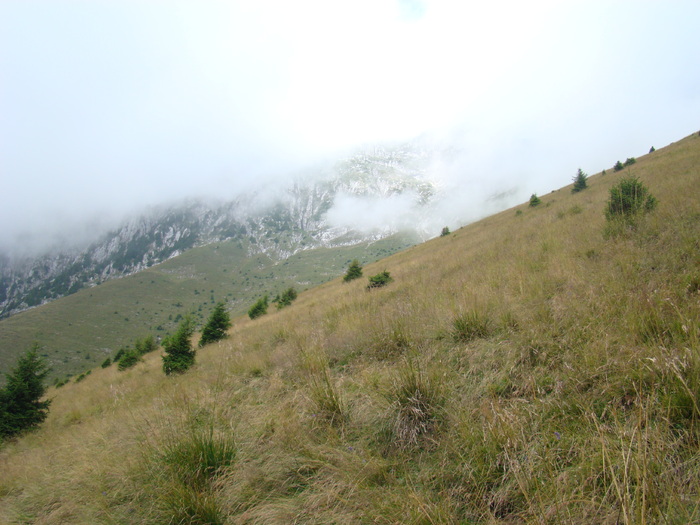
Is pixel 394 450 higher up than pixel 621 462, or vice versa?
pixel 621 462

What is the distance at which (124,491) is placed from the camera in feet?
8.61

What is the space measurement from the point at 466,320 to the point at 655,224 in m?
5.23

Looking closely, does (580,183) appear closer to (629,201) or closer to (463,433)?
(629,201)

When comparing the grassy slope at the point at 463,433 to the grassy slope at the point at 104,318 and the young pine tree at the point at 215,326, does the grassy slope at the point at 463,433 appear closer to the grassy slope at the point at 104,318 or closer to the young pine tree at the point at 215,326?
the young pine tree at the point at 215,326

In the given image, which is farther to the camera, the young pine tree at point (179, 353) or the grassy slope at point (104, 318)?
the grassy slope at point (104, 318)

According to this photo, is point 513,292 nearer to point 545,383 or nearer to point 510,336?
point 510,336

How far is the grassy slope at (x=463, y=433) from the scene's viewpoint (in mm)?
1591

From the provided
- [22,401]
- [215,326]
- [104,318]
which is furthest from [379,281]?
[104,318]

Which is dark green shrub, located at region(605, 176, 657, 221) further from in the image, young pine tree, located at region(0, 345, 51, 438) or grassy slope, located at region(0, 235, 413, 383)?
grassy slope, located at region(0, 235, 413, 383)

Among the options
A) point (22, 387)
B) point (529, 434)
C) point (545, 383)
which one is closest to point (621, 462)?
point (529, 434)

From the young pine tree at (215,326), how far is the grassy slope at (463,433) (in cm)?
1238

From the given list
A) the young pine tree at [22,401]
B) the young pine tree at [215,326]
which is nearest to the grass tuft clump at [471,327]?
the young pine tree at [22,401]

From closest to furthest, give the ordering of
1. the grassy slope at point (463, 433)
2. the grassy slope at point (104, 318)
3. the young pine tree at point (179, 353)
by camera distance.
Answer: the grassy slope at point (463, 433), the young pine tree at point (179, 353), the grassy slope at point (104, 318)

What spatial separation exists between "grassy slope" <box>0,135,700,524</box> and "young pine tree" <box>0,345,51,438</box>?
28.3 feet
